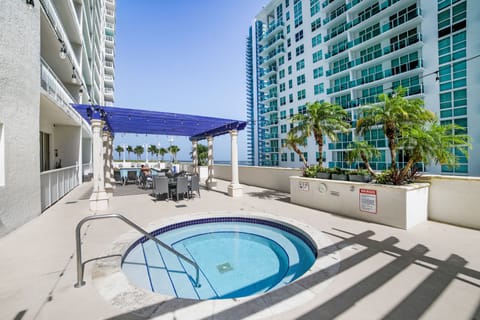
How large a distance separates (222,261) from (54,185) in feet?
26.5

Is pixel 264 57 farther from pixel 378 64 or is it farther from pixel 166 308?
pixel 166 308

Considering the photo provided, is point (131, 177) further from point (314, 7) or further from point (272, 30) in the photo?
point (272, 30)

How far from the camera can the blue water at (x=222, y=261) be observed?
3.56 meters

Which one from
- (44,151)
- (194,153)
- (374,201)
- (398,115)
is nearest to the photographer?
(374,201)

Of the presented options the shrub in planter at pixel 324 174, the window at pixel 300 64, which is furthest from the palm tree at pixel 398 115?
the window at pixel 300 64

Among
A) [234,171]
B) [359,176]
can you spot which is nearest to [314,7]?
[234,171]

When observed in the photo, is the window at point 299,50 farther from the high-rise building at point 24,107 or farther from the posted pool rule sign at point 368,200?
the posted pool rule sign at point 368,200

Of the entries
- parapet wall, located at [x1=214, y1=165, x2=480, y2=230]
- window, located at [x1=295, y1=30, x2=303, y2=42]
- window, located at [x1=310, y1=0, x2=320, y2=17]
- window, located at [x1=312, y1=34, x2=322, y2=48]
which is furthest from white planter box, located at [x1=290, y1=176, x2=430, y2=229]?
window, located at [x1=295, y1=30, x2=303, y2=42]

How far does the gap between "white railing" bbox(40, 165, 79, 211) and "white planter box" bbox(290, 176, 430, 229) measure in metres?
9.46

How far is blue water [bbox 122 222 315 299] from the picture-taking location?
11.7ft

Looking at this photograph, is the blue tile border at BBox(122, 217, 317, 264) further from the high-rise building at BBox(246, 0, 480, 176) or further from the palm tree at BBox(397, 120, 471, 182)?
the high-rise building at BBox(246, 0, 480, 176)

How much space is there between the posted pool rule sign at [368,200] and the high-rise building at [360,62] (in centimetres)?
191

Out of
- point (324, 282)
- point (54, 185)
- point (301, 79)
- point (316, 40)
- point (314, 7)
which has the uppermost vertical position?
point (314, 7)

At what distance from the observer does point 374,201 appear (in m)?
5.67
